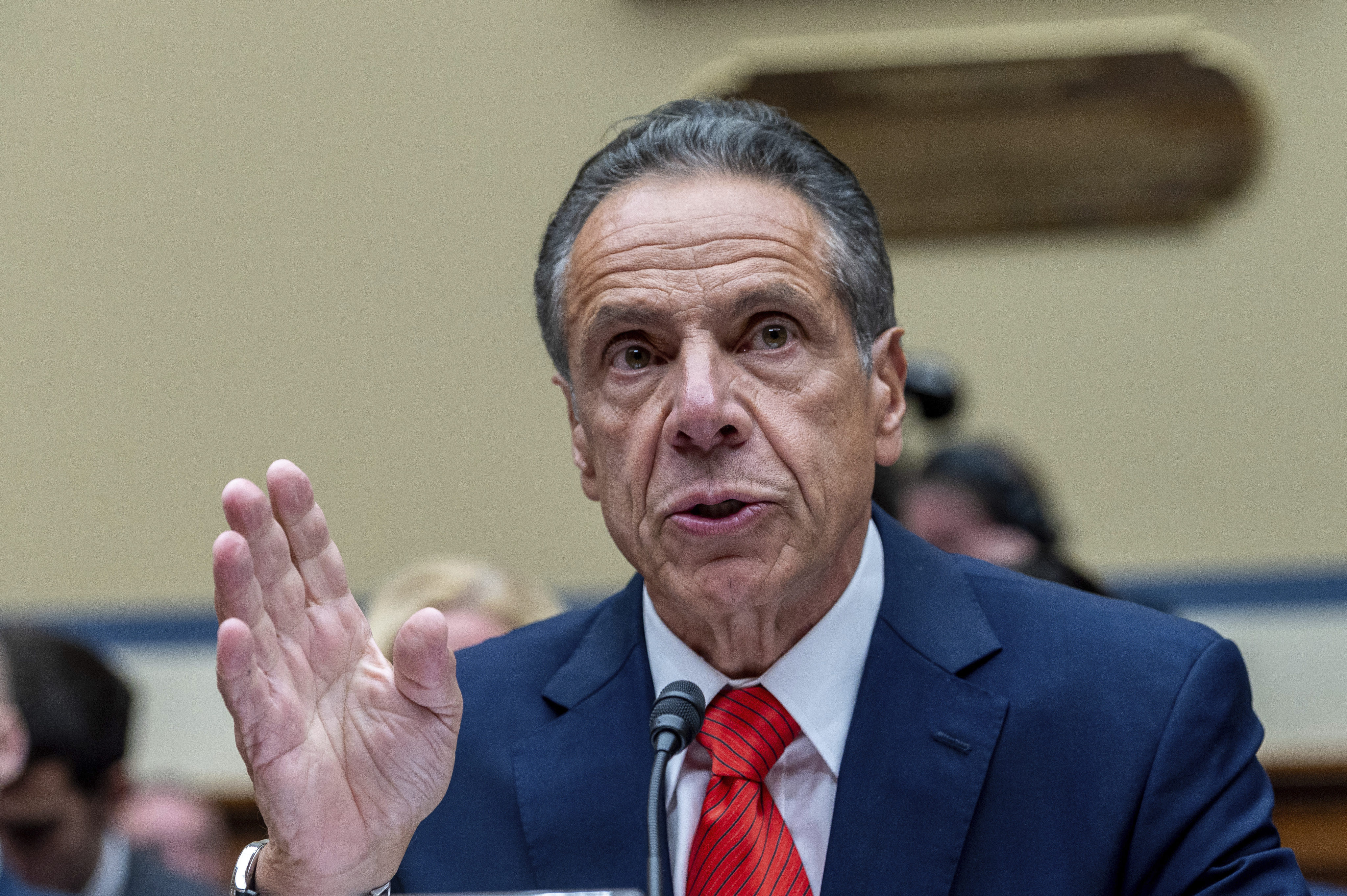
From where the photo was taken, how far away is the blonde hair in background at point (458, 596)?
10.2 ft

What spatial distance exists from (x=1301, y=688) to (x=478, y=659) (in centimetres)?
302

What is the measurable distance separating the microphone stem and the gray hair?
2.16ft

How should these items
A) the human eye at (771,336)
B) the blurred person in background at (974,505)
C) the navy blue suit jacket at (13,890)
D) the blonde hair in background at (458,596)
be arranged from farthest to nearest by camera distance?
the blurred person in background at (974,505), the blonde hair in background at (458,596), the navy blue suit jacket at (13,890), the human eye at (771,336)

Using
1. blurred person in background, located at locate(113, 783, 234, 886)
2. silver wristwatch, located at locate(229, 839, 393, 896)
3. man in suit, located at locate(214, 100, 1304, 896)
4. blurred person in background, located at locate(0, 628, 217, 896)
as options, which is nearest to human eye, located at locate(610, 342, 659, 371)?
man in suit, located at locate(214, 100, 1304, 896)

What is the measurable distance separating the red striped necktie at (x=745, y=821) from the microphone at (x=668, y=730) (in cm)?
16

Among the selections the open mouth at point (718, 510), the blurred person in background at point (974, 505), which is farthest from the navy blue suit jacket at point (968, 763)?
the blurred person in background at point (974, 505)

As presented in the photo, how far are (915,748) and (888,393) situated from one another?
0.48 m

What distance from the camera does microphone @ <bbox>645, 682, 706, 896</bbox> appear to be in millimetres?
1311

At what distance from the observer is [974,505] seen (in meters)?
3.60

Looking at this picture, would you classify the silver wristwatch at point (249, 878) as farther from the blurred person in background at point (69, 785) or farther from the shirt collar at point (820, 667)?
the blurred person in background at point (69, 785)

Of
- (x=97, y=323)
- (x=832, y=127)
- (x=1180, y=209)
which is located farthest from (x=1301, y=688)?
(x=97, y=323)

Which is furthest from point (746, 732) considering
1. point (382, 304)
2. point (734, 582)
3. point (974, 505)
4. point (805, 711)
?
point (382, 304)

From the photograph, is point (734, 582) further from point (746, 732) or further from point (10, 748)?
point (10, 748)

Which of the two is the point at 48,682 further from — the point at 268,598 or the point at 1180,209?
the point at 1180,209
